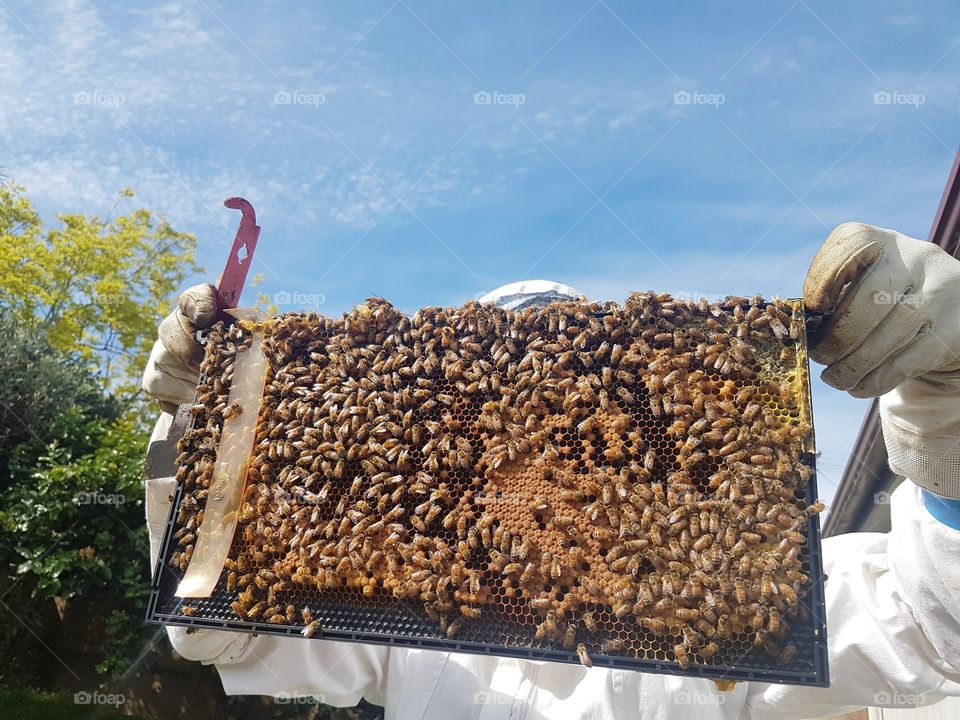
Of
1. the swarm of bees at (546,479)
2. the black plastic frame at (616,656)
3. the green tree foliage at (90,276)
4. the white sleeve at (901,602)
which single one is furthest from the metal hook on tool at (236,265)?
the green tree foliage at (90,276)

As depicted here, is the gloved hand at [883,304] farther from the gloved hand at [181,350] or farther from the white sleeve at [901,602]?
the gloved hand at [181,350]

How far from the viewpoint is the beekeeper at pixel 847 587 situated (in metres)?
2.80

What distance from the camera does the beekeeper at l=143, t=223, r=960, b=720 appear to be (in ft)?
9.18

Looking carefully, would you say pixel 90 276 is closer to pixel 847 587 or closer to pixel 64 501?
pixel 64 501

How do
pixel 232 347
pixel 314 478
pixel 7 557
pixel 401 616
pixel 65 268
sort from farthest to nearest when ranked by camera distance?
pixel 65 268 < pixel 7 557 < pixel 232 347 < pixel 314 478 < pixel 401 616

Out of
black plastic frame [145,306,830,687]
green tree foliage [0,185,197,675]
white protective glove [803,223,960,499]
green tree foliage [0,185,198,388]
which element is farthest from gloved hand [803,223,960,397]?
green tree foliage [0,185,198,388]

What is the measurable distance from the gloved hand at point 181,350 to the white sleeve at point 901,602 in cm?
353

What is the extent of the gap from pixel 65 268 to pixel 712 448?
20976 millimetres

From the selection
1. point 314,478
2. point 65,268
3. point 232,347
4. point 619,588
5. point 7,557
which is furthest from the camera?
point 65,268

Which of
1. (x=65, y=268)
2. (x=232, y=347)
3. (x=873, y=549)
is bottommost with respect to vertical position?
(x=873, y=549)

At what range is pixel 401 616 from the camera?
2842 millimetres

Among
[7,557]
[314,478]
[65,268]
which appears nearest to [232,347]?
[314,478]

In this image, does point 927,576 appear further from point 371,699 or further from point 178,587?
point 178,587

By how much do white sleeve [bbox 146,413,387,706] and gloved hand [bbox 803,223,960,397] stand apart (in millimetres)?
3177
